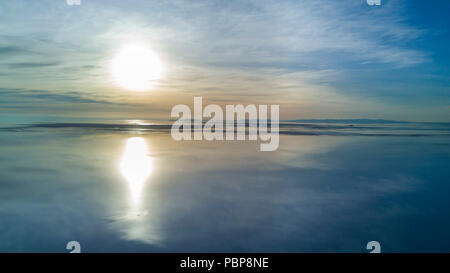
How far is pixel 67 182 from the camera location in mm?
5418

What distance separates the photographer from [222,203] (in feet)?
14.5

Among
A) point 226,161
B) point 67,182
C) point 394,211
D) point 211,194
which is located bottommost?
point 394,211

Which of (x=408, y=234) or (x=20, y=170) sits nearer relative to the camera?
(x=408, y=234)

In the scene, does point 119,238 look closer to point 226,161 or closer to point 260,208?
point 260,208

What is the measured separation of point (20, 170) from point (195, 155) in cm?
400

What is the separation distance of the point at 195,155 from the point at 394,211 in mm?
5079

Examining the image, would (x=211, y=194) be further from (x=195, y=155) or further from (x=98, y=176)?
(x=195, y=155)

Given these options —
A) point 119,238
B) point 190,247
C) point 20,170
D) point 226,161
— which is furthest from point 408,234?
point 20,170

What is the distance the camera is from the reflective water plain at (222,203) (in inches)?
133

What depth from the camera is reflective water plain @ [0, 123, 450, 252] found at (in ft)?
11.0
